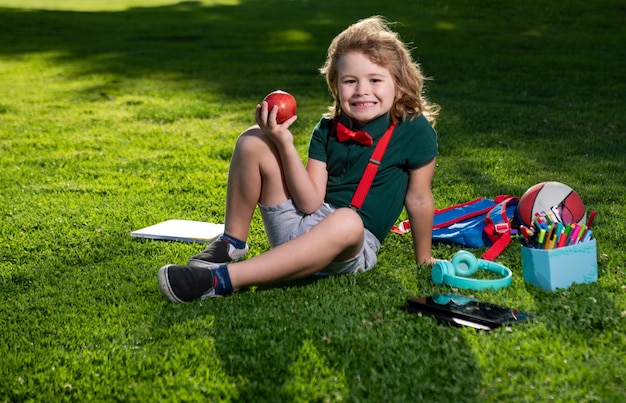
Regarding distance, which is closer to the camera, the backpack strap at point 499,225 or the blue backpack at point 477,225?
the backpack strap at point 499,225

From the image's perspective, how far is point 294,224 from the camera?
4.04 m

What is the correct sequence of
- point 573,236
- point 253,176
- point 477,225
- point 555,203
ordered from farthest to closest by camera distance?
1. point 477,225
2. point 555,203
3. point 253,176
4. point 573,236

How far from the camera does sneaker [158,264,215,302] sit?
3.71 meters

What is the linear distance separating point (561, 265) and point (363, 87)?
125 centimetres

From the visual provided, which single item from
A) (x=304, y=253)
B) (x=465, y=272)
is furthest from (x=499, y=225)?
(x=304, y=253)

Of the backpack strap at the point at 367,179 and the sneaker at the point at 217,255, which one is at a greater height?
the backpack strap at the point at 367,179

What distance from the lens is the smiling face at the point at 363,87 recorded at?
411cm

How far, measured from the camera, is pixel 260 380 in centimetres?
302

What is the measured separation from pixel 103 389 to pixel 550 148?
5055mm

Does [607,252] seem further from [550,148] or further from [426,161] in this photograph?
[550,148]

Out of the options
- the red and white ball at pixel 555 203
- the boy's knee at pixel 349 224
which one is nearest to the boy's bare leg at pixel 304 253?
the boy's knee at pixel 349 224

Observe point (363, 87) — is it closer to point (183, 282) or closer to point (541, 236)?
point (541, 236)

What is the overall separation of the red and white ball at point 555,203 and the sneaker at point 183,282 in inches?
73.7

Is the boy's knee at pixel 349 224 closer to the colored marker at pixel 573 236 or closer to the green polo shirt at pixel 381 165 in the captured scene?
the green polo shirt at pixel 381 165
